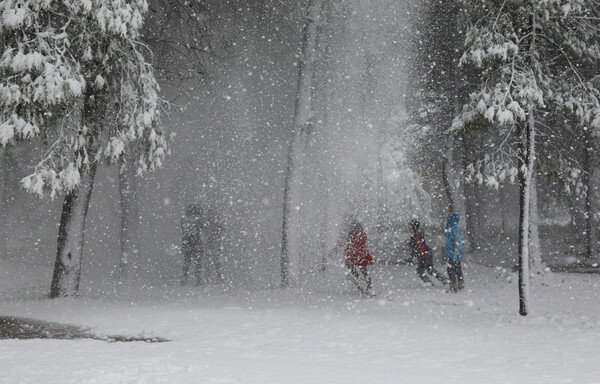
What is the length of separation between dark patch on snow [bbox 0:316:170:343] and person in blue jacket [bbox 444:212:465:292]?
735 centimetres

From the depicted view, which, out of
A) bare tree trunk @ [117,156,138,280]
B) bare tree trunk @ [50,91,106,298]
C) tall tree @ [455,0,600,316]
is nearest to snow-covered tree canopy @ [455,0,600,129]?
tall tree @ [455,0,600,316]

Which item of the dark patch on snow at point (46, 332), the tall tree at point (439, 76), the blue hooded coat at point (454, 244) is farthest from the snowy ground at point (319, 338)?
the tall tree at point (439, 76)

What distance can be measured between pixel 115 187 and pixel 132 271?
13050 millimetres

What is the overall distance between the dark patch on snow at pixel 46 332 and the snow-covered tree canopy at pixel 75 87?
227 centimetres

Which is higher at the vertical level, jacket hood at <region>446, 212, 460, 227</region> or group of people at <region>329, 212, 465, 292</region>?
jacket hood at <region>446, 212, 460, 227</region>

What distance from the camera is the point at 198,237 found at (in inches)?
672

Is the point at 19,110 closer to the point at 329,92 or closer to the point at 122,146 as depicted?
the point at 122,146

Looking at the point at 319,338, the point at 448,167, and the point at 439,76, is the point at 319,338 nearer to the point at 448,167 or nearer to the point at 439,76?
the point at 448,167

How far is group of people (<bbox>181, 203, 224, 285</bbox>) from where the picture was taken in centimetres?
1681

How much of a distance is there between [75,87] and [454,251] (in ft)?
27.6

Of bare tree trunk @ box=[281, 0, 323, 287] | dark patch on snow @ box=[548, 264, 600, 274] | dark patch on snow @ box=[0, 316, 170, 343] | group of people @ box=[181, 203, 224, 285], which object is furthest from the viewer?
dark patch on snow @ box=[548, 264, 600, 274]

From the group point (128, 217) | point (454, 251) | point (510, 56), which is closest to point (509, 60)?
point (510, 56)

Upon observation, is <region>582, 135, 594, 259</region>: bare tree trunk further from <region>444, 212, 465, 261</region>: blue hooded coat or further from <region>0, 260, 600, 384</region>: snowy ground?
<region>444, 212, 465, 261</region>: blue hooded coat

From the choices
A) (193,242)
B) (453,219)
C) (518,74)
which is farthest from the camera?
(193,242)
